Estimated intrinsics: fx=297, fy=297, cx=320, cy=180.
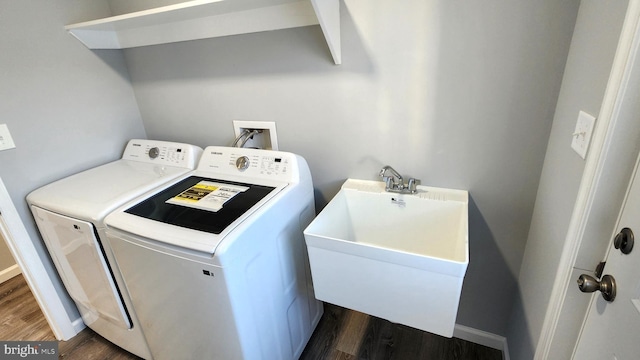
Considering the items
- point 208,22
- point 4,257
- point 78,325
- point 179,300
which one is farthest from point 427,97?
point 4,257

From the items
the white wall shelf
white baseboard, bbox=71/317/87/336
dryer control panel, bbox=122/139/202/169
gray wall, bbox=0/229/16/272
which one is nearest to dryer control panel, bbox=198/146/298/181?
dryer control panel, bbox=122/139/202/169

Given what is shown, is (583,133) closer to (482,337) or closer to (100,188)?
(482,337)

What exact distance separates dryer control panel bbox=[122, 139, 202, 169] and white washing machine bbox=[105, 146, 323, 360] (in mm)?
191

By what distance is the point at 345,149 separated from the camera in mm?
1559

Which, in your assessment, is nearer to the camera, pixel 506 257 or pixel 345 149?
pixel 506 257

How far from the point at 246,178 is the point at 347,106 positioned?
63cm

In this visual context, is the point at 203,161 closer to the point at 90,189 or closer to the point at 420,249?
the point at 90,189

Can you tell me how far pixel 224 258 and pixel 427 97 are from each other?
1059mm

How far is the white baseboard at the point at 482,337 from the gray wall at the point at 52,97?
7.75 ft

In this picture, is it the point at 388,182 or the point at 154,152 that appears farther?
the point at 154,152

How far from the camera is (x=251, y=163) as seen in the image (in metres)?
1.55

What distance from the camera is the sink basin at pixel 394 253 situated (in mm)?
1013

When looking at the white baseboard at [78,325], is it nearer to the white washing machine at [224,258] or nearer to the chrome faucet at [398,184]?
the white washing machine at [224,258]

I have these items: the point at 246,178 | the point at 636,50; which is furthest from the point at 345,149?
the point at 636,50
